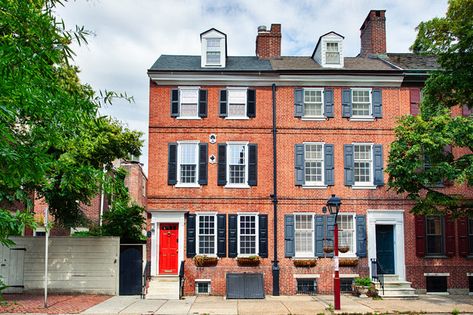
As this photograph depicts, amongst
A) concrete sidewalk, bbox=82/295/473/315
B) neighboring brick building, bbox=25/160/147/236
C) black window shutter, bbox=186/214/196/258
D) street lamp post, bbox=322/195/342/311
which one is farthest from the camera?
neighboring brick building, bbox=25/160/147/236

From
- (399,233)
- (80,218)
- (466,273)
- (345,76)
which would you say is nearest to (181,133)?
(80,218)

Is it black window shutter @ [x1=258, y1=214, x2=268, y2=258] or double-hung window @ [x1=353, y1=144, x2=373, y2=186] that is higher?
double-hung window @ [x1=353, y1=144, x2=373, y2=186]

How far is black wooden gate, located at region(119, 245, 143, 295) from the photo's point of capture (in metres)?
18.7

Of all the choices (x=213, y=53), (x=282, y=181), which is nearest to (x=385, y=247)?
(x=282, y=181)

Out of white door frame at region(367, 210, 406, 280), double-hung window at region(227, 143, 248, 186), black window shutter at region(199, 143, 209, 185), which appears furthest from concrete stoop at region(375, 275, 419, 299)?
black window shutter at region(199, 143, 209, 185)

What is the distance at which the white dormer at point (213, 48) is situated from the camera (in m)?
21.2

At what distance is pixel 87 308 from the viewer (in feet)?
49.6

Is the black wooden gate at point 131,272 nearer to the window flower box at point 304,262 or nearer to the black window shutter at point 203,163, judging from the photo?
the black window shutter at point 203,163

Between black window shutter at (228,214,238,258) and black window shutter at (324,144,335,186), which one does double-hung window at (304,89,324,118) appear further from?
black window shutter at (228,214,238,258)

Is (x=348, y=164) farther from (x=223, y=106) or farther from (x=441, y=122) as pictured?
(x=223, y=106)

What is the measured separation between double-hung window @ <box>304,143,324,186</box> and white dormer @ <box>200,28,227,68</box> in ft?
17.7

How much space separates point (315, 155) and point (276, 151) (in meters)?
1.73

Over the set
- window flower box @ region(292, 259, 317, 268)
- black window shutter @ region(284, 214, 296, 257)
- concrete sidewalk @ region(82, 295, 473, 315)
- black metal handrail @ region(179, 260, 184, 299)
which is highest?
black window shutter @ region(284, 214, 296, 257)

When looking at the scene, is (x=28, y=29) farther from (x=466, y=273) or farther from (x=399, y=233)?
(x=466, y=273)
